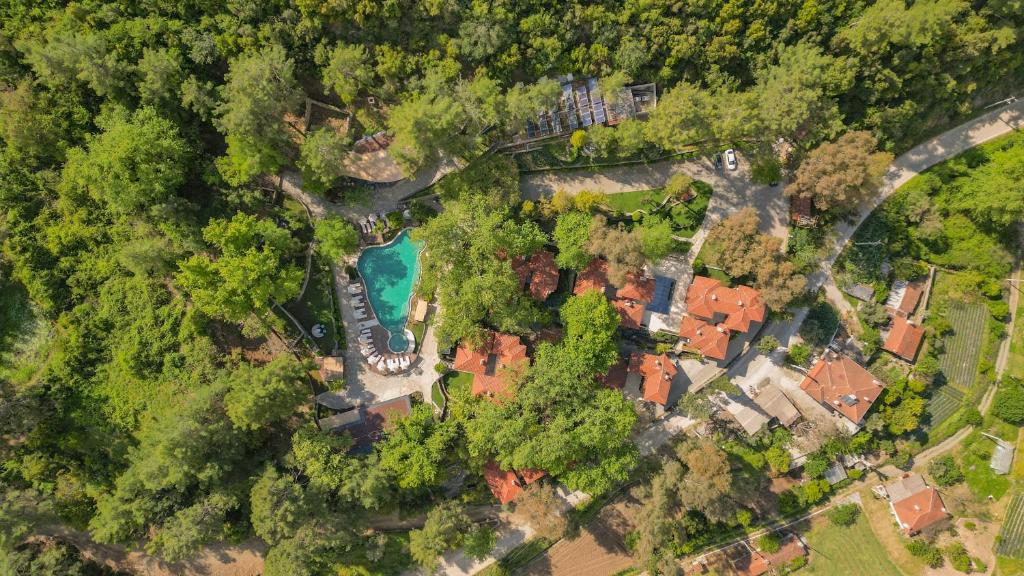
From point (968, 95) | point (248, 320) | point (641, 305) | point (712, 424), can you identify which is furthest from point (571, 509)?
point (968, 95)

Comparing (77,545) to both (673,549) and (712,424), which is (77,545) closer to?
(673,549)

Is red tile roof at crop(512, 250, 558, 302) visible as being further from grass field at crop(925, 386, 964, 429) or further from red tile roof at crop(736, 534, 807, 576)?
grass field at crop(925, 386, 964, 429)

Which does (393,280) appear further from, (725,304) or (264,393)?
(725,304)

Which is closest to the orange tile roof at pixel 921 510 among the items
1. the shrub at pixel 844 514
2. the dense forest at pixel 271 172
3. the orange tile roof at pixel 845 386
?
the shrub at pixel 844 514

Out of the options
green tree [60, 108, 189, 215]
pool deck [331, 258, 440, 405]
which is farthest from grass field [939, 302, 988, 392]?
green tree [60, 108, 189, 215]

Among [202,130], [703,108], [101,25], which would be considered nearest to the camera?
[703,108]

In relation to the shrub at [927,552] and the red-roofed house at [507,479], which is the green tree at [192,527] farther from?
the shrub at [927,552]

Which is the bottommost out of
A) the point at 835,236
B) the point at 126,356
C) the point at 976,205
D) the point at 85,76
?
the point at 126,356
